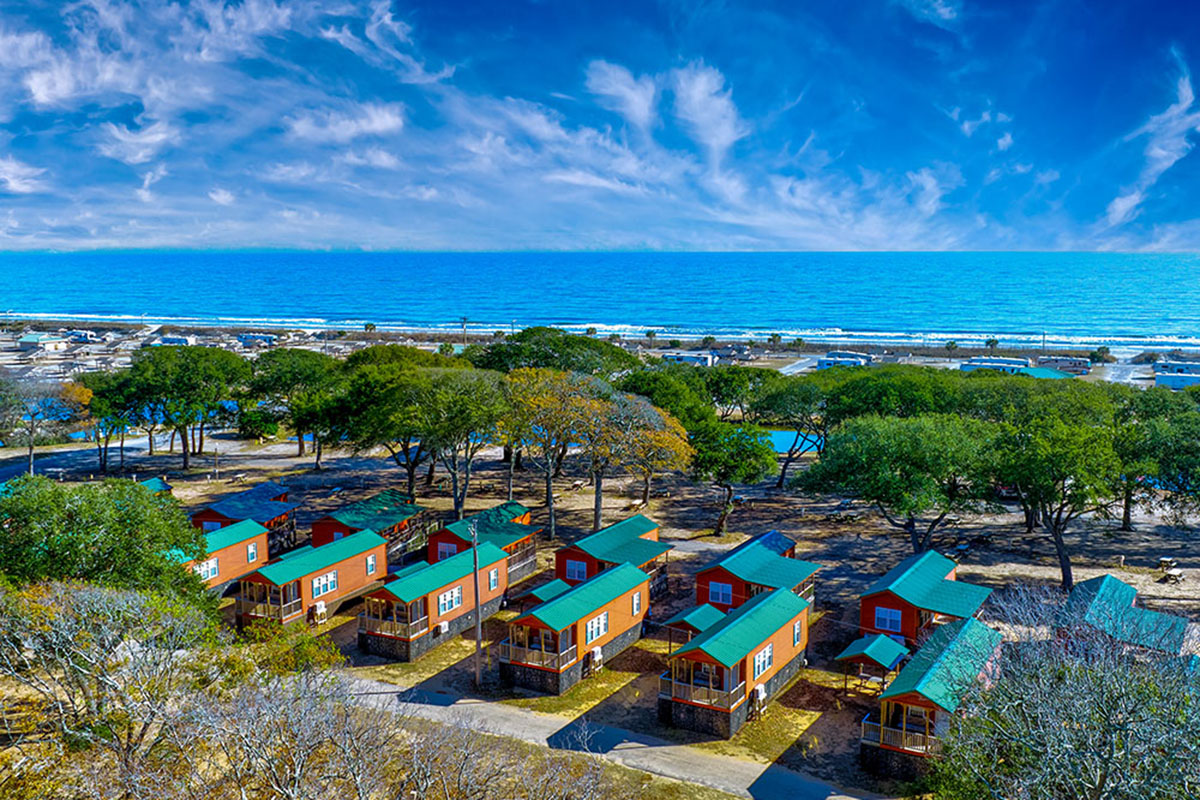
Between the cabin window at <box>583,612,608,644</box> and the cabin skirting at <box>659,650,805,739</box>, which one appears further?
the cabin window at <box>583,612,608,644</box>

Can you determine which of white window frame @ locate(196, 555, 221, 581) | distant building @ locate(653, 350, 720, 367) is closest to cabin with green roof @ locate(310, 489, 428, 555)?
white window frame @ locate(196, 555, 221, 581)

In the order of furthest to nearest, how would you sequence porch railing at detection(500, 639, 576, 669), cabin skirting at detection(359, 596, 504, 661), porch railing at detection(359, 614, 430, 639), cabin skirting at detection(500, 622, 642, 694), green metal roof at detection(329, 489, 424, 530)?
1. green metal roof at detection(329, 489, 424, 530)
2. porch railing at detection(359, 614, 430, 639)
3. cabin skirting at detection(359, 596, 504, 661)
4. porch railing at detection(500, 639, 576, 669)
5. cabin skirting at detection(500, 622, 642, 694)

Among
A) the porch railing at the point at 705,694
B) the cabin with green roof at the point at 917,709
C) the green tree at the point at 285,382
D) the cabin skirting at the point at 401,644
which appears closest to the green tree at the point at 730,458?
the cabin skirting at the point at 401,644

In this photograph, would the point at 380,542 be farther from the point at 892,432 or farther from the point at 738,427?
the point at 892,432

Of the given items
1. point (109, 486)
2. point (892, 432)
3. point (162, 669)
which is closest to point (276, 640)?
point (162, 669)

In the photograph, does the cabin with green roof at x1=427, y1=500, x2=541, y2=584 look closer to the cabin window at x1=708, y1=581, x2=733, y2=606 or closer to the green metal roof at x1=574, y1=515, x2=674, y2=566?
the green metal roof at x1=574, y1=515, x2=674, y2=566

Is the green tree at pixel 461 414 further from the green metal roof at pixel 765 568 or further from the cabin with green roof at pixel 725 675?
the cabin with green roof at pixel 725 675
